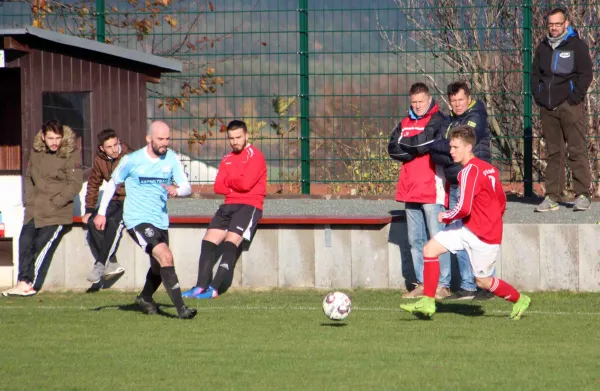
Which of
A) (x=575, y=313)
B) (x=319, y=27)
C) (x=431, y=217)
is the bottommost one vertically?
(x=575, y=313)

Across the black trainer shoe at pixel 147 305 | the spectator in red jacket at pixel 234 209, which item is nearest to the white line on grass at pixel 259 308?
the black trainer shoe at pixel 147 305

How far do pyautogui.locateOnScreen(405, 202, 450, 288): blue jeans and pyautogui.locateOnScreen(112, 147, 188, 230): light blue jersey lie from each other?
2680mm

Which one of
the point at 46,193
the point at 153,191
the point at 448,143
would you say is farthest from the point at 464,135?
the point at 46,193

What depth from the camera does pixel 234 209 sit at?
12.5 meters

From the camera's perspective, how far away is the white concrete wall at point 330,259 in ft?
39.8

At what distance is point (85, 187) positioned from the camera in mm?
13656

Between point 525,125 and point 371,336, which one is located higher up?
point 525,125

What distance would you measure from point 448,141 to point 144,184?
3120 mm

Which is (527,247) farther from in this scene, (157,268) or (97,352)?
(97,352)

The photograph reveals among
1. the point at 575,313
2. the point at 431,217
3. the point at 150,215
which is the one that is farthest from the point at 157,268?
the point at 575,313

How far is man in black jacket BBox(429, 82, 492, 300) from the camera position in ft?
37.9

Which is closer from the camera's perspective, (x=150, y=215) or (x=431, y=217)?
(x=150, y=215)

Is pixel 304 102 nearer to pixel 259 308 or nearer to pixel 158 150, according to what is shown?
pixel 259 308

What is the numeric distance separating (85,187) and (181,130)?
2.05 meters
